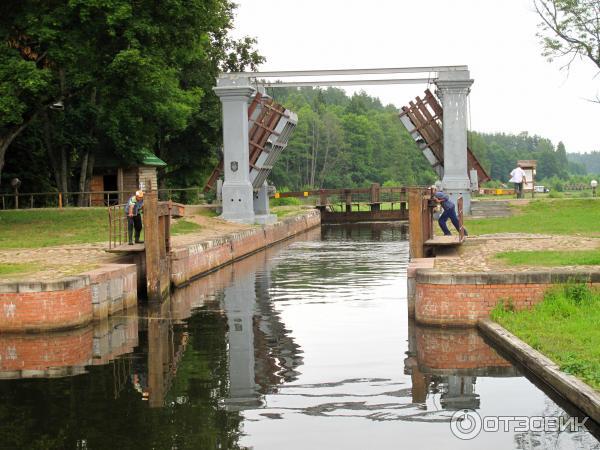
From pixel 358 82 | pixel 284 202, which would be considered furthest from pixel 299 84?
pixel 284 202

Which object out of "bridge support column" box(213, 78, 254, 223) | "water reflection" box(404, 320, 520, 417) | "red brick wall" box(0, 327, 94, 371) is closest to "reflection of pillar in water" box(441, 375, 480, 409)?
"water reflection" box(404, 320, 520, 417)

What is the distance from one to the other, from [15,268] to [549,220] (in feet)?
57.5

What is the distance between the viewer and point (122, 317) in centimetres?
1730

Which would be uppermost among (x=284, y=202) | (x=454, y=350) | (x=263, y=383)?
(x=284, y=202)

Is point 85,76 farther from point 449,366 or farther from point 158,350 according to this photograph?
point 449,366

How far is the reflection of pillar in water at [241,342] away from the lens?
11016 mm

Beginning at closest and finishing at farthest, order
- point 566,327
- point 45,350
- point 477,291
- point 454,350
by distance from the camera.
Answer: point 566,327, point 454,350, point 45,350, point 477,291

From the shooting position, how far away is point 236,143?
33844 mm

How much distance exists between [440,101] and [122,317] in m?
19.9

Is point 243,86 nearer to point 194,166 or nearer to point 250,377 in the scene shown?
point 194,166

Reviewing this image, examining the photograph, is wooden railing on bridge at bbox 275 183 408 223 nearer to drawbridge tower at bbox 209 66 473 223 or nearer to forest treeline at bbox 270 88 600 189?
drawbridge tower at bbox 209 66 473 223

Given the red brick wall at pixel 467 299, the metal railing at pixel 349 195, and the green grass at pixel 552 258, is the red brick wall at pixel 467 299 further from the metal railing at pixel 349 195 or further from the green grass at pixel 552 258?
the metal railing at pixel 349 195

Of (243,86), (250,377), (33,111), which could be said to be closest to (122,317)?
(250,377)

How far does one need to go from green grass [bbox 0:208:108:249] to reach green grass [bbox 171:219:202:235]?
2248 millimetres
